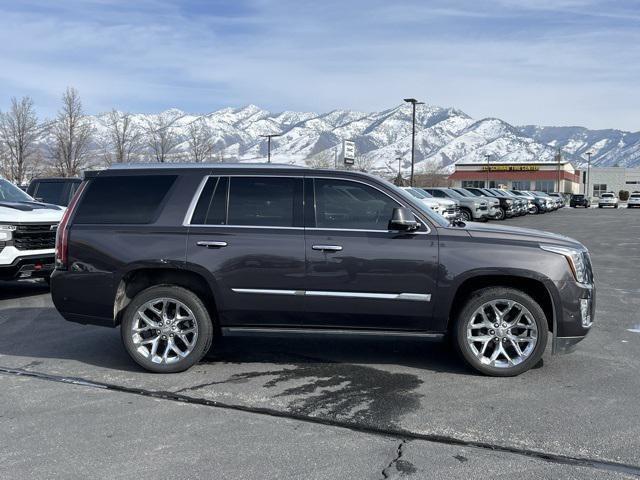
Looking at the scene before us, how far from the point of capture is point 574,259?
5742 millimetres

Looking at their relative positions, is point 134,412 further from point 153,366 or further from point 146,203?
point 146,203

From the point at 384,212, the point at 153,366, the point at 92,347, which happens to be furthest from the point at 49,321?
the point at 384,212

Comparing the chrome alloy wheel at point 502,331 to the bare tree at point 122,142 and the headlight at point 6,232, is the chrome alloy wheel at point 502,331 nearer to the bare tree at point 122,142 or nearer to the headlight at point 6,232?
the headlight at point 6,232

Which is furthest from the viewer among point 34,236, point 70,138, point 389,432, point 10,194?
point 70,138

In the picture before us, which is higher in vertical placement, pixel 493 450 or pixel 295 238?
pixel 295 238

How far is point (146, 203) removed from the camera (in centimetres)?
612

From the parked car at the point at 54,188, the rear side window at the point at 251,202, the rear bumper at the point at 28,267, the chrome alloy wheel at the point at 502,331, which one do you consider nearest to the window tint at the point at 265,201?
the rear side window at the point at 251,202

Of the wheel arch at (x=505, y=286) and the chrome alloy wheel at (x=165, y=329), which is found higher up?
the wheel arch at (x=505, y=286)

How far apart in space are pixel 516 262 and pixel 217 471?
10.4 feet

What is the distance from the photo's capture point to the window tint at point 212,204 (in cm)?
599

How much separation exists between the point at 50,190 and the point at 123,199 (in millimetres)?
11131

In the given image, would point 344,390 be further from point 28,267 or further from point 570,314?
point 28,267

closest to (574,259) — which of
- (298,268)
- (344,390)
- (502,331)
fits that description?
(502,331)

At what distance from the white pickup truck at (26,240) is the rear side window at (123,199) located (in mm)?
3883
